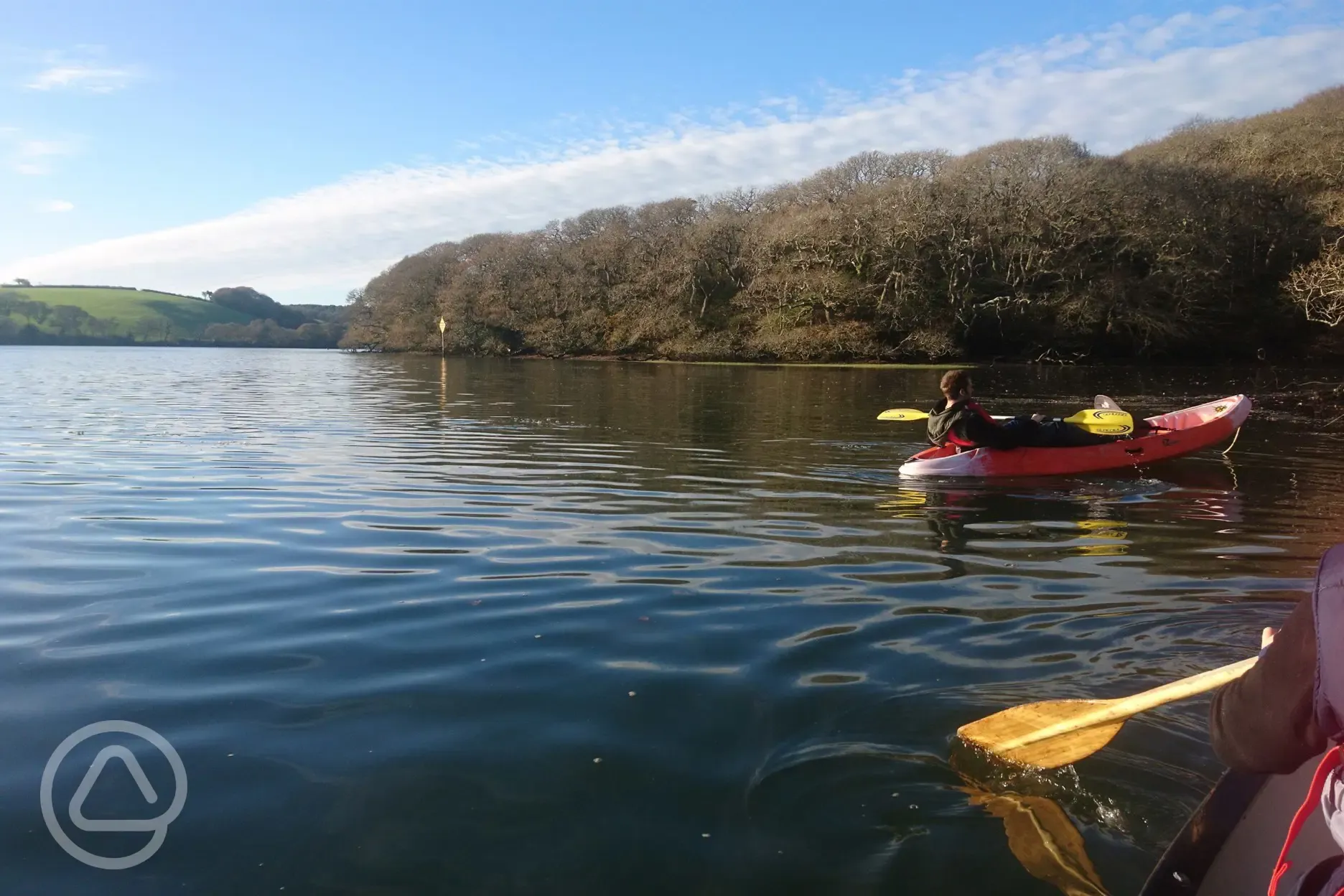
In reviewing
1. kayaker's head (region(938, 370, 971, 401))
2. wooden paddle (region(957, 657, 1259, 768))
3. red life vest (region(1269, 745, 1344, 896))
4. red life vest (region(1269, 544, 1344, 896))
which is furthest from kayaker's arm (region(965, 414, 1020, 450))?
red life vest (region(1269, 544, 1344, 896))

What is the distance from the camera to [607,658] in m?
4.94

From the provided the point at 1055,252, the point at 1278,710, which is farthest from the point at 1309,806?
the point at 1055,252

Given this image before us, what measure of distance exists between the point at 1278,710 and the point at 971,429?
918cm

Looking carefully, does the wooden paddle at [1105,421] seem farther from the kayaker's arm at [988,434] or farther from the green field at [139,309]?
the green field at [139,309]

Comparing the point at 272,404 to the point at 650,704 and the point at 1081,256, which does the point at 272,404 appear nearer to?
the point at 650,704

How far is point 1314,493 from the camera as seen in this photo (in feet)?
32.7

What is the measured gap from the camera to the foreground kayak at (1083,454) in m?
10.9

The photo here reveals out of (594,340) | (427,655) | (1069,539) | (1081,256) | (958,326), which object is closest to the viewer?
(427,655)

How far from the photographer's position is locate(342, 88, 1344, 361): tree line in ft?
134

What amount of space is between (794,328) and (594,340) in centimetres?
1685

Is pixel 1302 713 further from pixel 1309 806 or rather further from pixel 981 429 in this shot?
pixel 981 429

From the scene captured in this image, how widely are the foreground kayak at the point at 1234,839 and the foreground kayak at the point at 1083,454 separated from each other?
8565 mm

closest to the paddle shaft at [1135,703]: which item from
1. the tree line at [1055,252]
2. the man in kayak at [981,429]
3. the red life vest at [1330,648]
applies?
the red life vest at [1330,648]

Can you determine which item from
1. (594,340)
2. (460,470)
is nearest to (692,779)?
(460,470)
